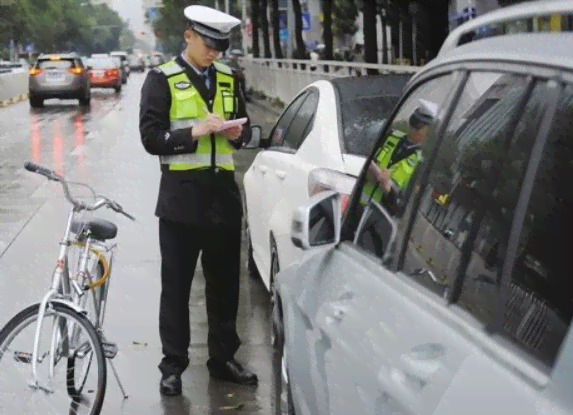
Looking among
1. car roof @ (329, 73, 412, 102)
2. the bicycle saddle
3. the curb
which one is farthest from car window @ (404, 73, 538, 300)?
the curb

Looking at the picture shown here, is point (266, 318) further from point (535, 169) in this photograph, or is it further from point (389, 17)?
point (389, 17)

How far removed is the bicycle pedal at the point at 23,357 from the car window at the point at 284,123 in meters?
3.56

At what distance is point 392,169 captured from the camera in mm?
4207

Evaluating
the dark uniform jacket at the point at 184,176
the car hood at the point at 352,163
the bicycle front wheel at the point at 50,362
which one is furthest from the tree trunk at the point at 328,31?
the bicycle front wheel at the point at 50,362

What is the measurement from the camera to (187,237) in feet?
24.0

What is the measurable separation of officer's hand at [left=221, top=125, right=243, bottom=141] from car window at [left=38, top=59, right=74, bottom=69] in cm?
3988

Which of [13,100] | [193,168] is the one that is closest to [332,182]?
[193,168]

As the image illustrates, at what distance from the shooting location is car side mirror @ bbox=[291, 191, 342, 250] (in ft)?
15.0

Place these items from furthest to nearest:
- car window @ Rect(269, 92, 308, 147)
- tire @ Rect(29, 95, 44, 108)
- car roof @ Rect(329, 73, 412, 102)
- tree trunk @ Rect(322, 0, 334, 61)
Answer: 1. tree trunk @ Rect(322, 0, 334, 61)
2. tire @ Rect(29, 95, 44, 108)
3. car window @ Rect(269, 92, 308, 147)
4. car roof @ Rect(329, 73, 412, 102)

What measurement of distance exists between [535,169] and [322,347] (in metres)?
1.46

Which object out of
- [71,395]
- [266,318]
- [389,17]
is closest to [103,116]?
[389,17]

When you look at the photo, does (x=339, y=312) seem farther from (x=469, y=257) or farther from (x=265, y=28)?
(x=265, y=28)

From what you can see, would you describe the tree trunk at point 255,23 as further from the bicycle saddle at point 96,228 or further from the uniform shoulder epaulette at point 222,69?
the bicycle saddle at point 96,228

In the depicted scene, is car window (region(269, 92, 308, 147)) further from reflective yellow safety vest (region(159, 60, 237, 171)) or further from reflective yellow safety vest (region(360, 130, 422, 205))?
reflective yellow safety vest (region(360, 130, 422, 205))
